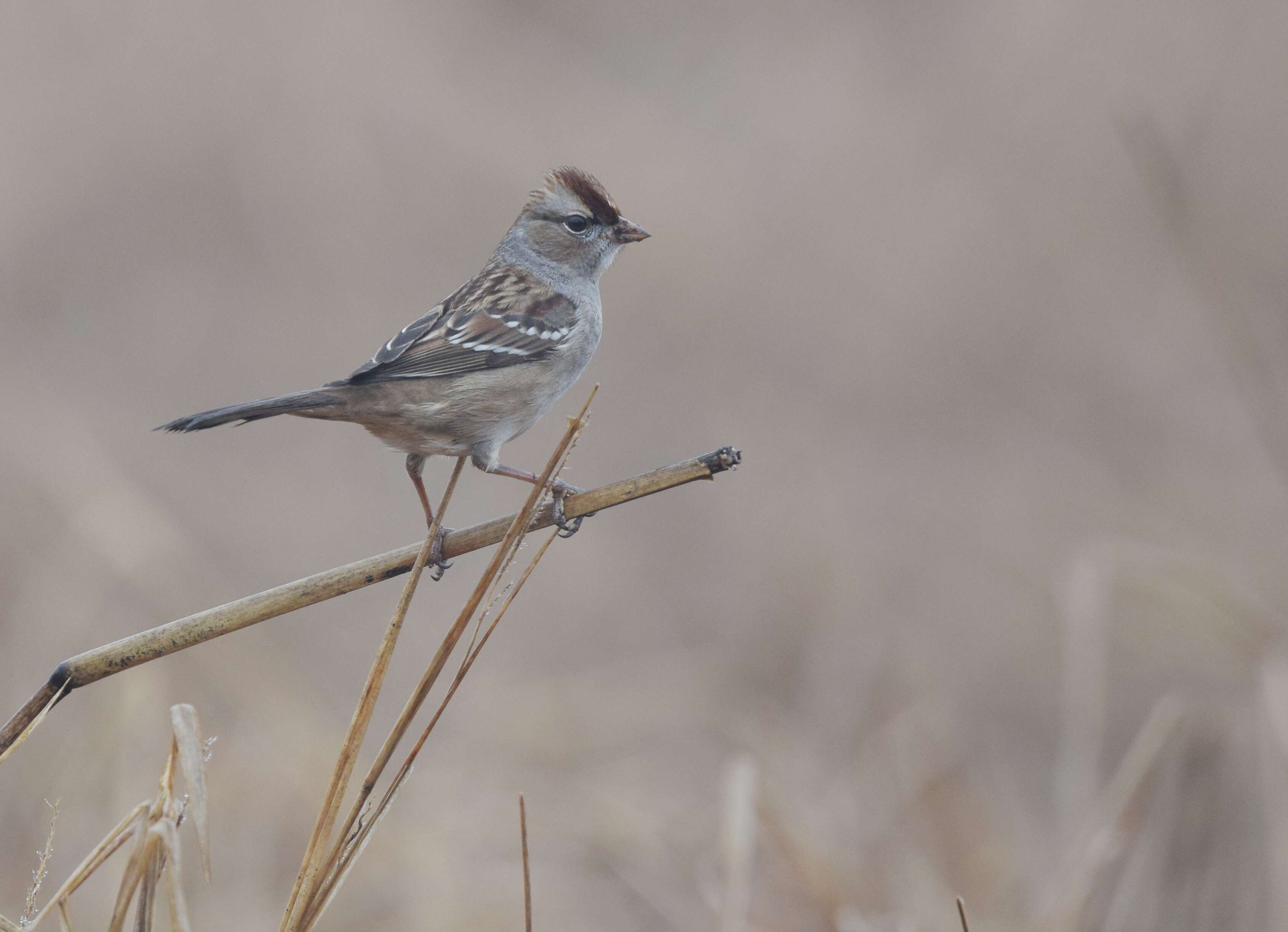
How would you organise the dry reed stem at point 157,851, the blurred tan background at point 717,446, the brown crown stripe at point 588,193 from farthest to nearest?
the blurred tan background at point 717,446, the brown crown stripe at point 588,193, the dry reed stem at point 157,851

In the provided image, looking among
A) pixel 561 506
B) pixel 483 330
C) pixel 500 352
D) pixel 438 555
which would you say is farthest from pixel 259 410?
pixel 483 330

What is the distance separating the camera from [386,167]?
10688 mm

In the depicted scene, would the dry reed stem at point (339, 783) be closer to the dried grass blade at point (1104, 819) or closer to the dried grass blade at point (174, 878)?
the dried grass blade at point (174, 878)

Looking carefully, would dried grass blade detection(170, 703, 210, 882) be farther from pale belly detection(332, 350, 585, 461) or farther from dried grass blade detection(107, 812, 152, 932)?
pale belly detection(332, 350, 585, 461)

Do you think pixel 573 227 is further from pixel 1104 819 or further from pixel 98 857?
pixel 98 857

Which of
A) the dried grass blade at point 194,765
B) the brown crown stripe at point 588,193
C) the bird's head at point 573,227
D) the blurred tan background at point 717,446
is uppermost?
the brown crown stripe at point 588,193

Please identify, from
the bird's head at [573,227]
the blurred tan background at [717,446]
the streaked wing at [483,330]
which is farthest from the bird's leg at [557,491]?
the blurred tan background at [717,446]

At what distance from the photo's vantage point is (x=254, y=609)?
1.98m

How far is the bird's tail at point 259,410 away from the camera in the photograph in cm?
238

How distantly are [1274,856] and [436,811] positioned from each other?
321 centimetres

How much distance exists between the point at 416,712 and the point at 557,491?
1351 mm

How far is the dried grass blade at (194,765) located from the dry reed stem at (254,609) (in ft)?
0.55

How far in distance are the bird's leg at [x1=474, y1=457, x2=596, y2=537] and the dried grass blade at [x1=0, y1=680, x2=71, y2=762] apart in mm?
886

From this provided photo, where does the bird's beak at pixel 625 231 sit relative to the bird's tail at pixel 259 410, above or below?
above
